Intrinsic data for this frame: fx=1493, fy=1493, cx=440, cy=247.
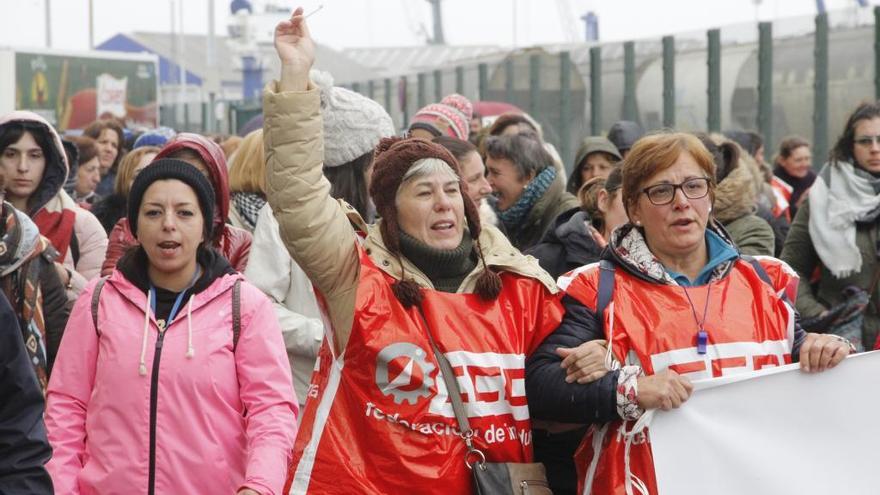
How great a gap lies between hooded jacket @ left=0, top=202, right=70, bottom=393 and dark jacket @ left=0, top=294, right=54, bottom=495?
2103 mm

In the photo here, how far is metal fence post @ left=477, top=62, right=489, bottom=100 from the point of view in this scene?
1984 centimetres

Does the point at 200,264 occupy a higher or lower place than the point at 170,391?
higher

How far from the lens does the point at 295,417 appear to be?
467 cm

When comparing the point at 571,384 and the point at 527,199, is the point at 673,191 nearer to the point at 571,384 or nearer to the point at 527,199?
the point at 571,384

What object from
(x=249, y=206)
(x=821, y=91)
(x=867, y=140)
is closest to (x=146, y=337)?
(x=249, y=206)

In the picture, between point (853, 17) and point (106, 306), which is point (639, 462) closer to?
point (106, 306)

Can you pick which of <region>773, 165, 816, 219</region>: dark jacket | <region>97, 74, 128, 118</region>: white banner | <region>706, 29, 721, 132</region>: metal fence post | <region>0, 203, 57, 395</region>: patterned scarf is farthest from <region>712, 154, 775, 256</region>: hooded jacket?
<region>97, 74, 128, 118</region>: white banner

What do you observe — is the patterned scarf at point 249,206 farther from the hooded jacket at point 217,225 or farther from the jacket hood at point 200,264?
the jacket hood at point 200,264

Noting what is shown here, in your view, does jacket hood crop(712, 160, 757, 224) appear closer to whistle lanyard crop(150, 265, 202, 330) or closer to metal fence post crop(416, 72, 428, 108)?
whistle lanyard crop(150, 265, 202, 330)

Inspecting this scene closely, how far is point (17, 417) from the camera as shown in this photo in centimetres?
350

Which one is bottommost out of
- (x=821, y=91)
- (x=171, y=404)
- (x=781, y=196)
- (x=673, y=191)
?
(x=171, y=404)

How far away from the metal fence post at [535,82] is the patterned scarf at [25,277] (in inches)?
507

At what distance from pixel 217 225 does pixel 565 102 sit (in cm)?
1237

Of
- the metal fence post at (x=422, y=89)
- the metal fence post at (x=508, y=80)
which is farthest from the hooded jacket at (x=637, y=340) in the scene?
the metal fence post at (x=422, y=89)
